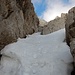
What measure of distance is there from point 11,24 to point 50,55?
5.26 m

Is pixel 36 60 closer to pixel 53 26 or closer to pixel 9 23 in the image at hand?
pixel 9 23

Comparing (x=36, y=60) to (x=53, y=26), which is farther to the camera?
(x=53, y=26)

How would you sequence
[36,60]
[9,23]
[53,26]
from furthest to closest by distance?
[53,26]
[9,23]
[36,60]

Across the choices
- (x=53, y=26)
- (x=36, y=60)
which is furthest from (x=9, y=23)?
(x=53, y=26)

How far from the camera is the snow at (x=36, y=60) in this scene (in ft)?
34.1

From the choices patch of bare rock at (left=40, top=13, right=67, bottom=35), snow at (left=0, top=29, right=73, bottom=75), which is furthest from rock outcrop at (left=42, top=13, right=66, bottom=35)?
snow at (left=0, top=29, right=73, bottom=75)

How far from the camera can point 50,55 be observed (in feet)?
39.6

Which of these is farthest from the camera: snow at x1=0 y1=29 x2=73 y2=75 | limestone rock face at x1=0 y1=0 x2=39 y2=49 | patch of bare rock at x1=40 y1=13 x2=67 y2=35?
patch of bare rock at x1=40 y1=13 x2=67 y2=35

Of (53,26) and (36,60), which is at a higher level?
(53,26)

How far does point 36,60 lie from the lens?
38.1ft

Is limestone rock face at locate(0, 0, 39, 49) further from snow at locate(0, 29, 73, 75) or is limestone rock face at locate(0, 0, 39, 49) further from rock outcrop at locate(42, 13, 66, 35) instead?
rock outcrop at locate(42, 13, 66, 35)

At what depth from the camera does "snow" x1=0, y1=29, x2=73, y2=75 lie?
409 inches

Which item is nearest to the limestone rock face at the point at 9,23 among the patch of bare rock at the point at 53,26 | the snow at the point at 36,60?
the snow at the point at 36,60

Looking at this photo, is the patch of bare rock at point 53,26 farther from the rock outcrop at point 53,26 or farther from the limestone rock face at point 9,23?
the limestone rock face at point 9,23
